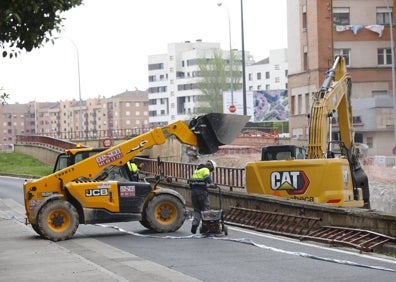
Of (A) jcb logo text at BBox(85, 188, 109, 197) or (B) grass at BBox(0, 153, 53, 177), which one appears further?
(B) grass at BBox(0, 153, 53, 177)

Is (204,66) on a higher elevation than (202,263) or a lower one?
higher

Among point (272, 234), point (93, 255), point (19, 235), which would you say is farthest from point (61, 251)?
point (272, 234)

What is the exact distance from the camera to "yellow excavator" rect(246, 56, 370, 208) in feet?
74.7

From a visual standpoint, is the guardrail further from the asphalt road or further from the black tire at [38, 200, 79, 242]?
the black tire at [38, 200, 79, 242]

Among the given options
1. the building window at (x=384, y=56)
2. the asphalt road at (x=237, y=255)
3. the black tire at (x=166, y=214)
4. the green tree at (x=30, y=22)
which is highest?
the building window at (x=384, y=56)

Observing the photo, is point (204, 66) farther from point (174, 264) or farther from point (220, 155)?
point (174, 264)

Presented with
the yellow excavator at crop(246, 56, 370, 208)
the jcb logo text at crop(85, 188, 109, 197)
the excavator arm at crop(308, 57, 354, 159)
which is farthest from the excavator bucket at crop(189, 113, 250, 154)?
the excavator arm at crop(308, 57, 354, 159)

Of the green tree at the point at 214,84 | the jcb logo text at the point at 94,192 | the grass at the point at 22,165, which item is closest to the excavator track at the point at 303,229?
the jcb logo text at the point at 94,192

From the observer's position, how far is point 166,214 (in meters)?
20.7

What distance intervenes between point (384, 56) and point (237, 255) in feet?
188

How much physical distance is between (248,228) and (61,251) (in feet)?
21.8

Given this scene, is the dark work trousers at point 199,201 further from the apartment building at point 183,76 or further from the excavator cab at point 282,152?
the apartment building at point 183,76

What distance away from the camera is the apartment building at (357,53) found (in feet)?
222

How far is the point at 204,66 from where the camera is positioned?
121 meters
